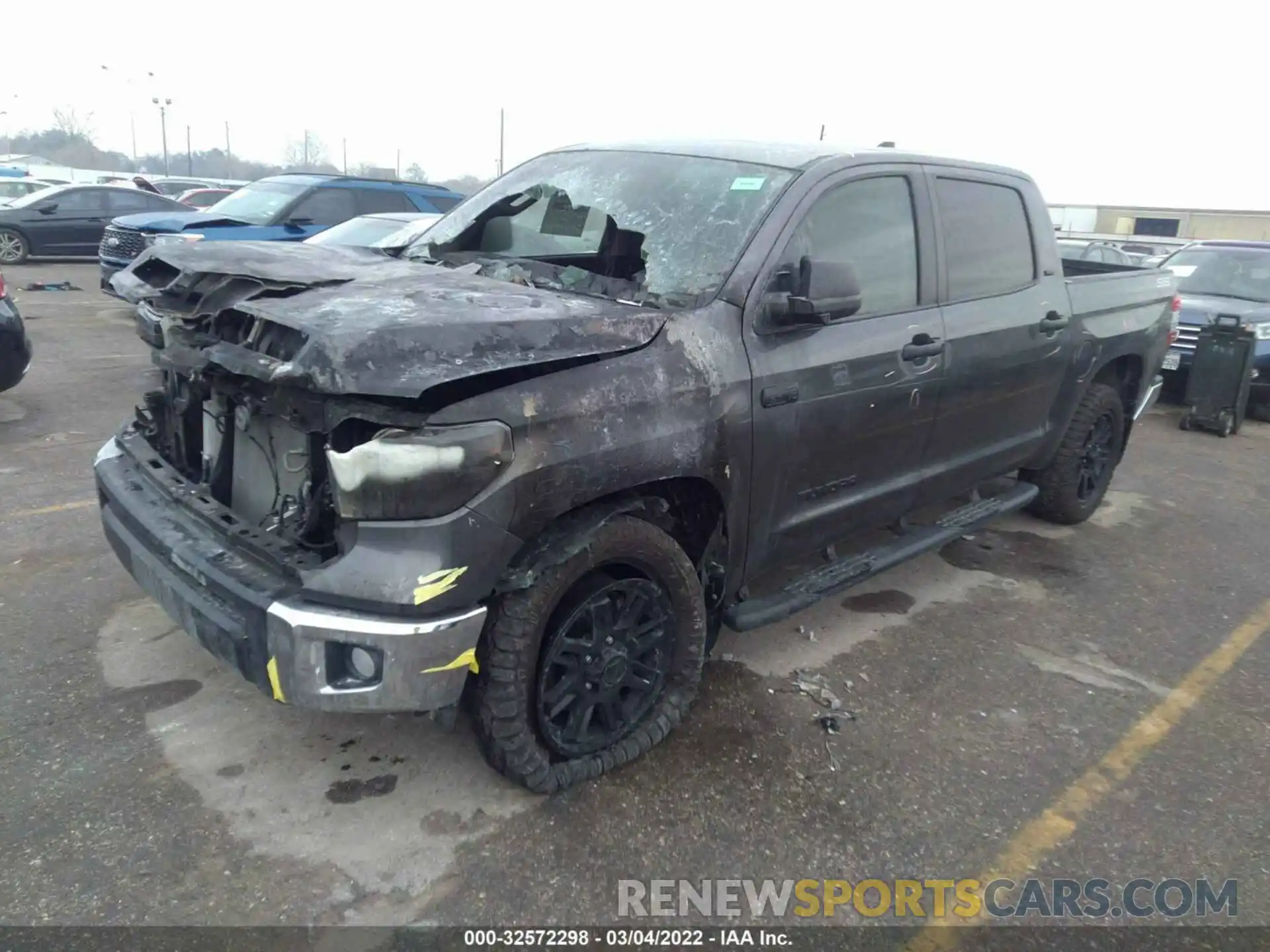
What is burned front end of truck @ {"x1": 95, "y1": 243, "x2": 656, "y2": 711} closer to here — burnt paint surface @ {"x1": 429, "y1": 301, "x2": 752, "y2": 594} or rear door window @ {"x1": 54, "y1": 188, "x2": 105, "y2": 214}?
burnt paint surface @ {"x1": 429, "y1": 301, "x2": 752, "y2": 594}

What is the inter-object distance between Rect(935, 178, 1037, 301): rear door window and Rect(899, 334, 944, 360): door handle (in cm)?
31

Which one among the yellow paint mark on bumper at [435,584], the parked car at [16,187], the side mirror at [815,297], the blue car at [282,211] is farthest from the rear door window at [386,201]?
the parked car at [16,187]

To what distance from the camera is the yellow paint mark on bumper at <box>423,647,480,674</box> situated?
2.33 metres

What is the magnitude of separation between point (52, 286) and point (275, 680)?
13.4 m

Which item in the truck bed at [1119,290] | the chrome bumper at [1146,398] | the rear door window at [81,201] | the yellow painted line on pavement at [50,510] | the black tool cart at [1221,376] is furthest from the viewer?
the rear door window at [81,201]

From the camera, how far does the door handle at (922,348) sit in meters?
3.56

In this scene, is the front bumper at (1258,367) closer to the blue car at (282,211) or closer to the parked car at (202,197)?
the blue car at (282,211)

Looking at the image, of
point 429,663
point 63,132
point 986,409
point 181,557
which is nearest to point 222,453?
point 181,557

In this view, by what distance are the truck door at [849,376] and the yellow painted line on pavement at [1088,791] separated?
3.96ft

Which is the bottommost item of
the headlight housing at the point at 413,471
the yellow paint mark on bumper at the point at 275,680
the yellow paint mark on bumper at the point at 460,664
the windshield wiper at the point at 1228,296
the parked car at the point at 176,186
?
the yellow paint mark on bumper at the point at 275,680

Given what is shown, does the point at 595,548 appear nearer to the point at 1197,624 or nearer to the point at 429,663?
the point at 429,663

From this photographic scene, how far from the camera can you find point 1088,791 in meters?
3.04

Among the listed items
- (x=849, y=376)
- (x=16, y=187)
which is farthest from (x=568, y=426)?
(x=16, y=187)

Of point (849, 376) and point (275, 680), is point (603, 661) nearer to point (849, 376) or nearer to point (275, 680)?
point (275, 680)
